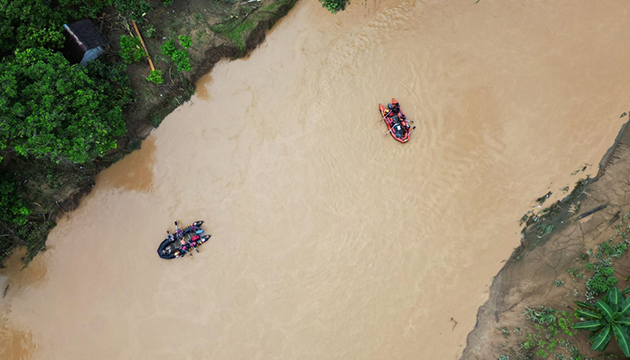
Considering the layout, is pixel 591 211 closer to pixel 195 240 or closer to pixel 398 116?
pixel 398 116

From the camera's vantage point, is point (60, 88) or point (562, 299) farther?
point (562, 299)

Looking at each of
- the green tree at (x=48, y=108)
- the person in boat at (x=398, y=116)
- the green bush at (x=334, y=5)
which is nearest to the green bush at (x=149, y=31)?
the green tree at (x=48, y=108)

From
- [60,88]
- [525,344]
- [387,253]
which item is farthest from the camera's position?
[387,253]

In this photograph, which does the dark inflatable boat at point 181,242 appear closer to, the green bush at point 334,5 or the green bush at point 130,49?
the green bush at point 130,49

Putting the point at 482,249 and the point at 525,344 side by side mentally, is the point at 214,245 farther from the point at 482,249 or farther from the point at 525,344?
the point at 525,344

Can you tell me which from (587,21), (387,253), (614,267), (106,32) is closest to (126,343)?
(387,253)

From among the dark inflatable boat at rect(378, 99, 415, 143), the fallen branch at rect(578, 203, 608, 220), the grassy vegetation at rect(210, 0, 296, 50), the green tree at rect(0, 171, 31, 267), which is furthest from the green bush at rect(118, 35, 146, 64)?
the fallen branch at rect(578, 203, 608, 220)
